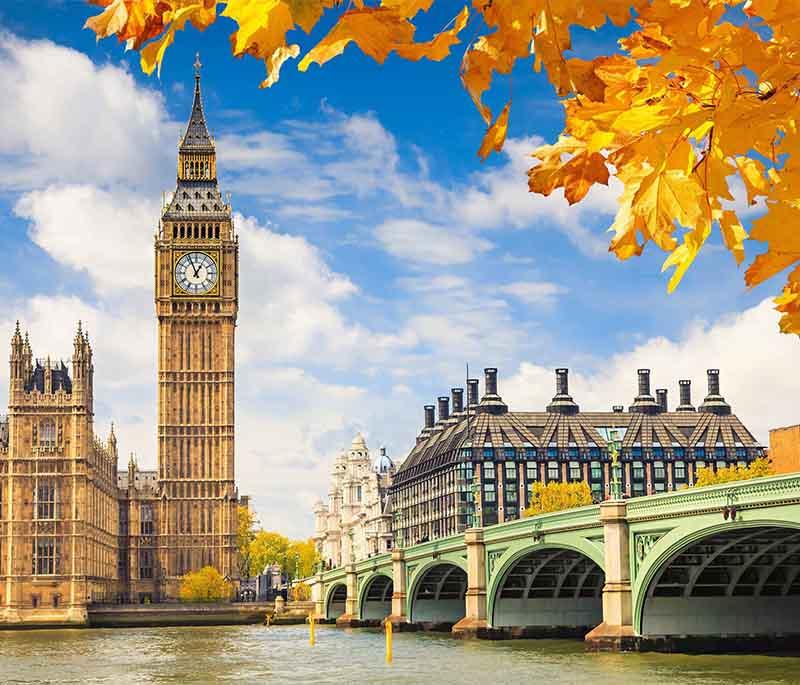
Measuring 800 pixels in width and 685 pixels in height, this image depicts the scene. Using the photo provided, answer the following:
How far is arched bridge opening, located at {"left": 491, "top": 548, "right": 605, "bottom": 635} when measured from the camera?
206 ft

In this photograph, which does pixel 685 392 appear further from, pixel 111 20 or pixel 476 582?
pixel 111 20

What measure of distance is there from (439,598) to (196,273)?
179ft

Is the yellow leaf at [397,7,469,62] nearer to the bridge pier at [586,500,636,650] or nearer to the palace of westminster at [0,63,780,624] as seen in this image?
the bridge pier at [586,500,636,650]

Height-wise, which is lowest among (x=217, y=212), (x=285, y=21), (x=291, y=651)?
(x=291, y=651)

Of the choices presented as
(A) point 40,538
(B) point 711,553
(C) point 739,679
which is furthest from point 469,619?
(A) point 40,538

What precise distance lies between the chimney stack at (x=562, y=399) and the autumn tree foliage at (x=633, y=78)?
132 metres

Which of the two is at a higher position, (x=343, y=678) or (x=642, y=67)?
(x=642, y=67)

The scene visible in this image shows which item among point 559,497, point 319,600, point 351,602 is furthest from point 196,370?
point 351,602

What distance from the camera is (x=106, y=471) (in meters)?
120

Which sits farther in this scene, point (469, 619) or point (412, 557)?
point (412, 557)

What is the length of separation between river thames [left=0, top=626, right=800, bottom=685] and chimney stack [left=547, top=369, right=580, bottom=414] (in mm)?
63781

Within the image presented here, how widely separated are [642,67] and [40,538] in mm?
105519

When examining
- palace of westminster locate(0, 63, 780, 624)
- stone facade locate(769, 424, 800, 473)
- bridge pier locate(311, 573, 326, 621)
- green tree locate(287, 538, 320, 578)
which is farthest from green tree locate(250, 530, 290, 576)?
stone facade locate(769, 424, 800, 473)

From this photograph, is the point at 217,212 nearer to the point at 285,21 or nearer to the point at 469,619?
the point at 469,619
